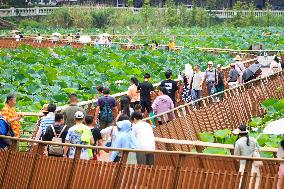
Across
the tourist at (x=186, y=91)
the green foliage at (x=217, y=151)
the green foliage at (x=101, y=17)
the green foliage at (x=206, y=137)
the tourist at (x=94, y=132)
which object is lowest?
the green foliage at (x=101, y=17)

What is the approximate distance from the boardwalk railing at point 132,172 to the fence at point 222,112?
3020 millimetres

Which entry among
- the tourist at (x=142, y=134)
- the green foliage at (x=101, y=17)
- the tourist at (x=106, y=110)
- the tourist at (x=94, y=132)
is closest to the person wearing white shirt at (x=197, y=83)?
the tourist at (x=106, y=110)

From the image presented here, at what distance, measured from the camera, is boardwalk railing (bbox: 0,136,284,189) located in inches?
457

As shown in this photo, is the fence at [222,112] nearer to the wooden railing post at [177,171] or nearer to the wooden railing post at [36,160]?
the wooden railing post at [36,160]

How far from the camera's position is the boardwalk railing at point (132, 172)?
1160 centimetres

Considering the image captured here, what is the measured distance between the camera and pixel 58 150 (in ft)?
43.8

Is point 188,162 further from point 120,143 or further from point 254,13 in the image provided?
point 254,13

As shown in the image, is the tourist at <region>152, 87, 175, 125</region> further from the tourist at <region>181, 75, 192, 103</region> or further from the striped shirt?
the tourist at <region>181, 75, 192, 103</region>

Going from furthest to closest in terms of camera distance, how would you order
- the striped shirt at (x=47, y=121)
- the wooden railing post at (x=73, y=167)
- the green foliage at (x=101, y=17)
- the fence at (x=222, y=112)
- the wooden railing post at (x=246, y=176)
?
the green foliage at (x=101, y=17) < the fence at (x=222, y=112) < the striped shirt at (x=47, y=121) < the wooden railing post at (x=73, y=167) < the wooden railing post at (x=246, y=176)

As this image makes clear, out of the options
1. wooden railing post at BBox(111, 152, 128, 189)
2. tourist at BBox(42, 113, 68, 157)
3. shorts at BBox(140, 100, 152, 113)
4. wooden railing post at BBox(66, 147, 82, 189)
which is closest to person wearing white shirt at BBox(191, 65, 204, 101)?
shorts at BBox(140, 100, 152, 113)

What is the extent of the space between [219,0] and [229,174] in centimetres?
9115

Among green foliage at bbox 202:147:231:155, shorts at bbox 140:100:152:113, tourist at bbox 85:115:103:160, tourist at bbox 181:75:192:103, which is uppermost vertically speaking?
tourist at bbox 85:115:103:160

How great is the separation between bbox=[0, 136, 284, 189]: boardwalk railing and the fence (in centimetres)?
302

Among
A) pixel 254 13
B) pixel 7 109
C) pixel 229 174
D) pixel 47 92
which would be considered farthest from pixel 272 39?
pixel 229 174
